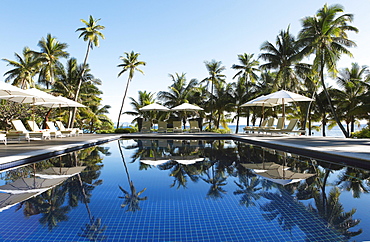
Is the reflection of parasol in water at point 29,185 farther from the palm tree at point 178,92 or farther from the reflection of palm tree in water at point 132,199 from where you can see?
the palm tree at point 178,92

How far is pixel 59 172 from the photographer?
5430 millimetres

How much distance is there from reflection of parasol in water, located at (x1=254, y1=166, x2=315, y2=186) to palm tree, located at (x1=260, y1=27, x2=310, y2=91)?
14631 millimetres

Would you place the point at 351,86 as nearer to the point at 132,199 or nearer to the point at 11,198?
the point at 132,199

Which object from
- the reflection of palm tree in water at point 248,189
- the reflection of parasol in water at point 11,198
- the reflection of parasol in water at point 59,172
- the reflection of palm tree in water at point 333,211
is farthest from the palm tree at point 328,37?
the reflection of parasol in water at point 11,198

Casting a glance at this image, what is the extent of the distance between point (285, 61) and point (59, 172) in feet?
59.9

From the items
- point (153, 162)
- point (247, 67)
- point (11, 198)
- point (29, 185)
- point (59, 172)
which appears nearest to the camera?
point (11, 198)

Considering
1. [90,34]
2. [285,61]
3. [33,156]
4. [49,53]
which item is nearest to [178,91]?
[90,34]

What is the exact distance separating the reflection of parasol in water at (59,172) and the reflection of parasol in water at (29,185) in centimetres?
30

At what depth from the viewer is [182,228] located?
269 cm

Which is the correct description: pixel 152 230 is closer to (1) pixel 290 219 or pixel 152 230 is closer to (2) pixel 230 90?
(1) pixel 290 219

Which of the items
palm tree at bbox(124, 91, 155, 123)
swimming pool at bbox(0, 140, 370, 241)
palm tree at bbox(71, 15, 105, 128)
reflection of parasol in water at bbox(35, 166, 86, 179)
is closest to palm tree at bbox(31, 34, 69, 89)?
palm tree at bbox(71, 15, 105, 128)

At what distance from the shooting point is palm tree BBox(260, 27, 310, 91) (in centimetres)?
1848

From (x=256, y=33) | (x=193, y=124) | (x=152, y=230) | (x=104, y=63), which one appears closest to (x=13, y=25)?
(x=104, y=63)

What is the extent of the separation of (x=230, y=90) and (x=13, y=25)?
19839 millimetres
